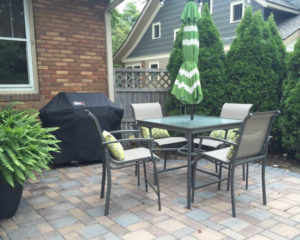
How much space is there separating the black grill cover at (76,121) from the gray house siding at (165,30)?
8.19m

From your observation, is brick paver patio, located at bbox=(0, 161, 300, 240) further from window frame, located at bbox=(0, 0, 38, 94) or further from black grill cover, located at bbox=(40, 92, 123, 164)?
window frame, located at bbox=(0, 0, 38, 94)

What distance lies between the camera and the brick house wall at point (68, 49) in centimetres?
452

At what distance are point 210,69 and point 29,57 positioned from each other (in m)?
3.35

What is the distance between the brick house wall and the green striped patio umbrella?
6.70 feet

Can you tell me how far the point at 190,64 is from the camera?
148 inches

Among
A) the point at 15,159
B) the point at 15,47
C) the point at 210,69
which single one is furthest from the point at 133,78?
the point at 15,159

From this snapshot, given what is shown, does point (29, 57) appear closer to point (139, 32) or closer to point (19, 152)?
point (19, 152)

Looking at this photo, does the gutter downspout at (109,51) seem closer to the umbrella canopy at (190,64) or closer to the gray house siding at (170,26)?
the umbrella canopy at (190,64)

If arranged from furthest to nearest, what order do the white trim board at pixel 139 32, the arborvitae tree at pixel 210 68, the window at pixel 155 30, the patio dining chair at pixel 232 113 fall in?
the window at pixel 155 30 < the white trim board at pixel 139 32 < the arborvitae tree at pixel 210 68 < the patio dining chair at pixel 232 113

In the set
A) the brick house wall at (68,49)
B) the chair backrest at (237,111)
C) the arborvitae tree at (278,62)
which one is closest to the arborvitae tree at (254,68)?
the arborvitae tree at (278,62)

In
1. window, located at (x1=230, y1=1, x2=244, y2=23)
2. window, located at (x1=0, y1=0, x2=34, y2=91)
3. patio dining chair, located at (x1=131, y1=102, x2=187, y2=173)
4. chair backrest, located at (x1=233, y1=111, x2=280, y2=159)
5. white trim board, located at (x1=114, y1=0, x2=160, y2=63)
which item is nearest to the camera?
chair backrest, located at (x1=233, y1=111, x2=280, y2=159)

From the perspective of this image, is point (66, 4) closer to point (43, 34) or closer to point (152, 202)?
point (43, 34)

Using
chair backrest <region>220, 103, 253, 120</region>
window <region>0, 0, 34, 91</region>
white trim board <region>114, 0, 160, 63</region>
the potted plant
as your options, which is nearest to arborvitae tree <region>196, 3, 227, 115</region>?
chair backrest <region>220, 103, 253, 120</region>

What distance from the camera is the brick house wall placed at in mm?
4523
